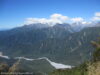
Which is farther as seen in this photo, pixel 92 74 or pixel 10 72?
pixel 10 72

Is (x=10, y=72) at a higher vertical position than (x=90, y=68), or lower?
lower

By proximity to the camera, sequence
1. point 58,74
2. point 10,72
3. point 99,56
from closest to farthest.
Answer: point 10,72
point 99,56
point 58,74

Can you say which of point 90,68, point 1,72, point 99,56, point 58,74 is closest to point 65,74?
point 58,74

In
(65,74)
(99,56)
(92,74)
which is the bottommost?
(65,74)

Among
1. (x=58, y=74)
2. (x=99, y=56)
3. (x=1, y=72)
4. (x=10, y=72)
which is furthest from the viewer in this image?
(x=58, y=74)

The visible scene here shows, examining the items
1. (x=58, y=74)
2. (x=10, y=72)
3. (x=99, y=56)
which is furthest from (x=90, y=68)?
(x=58, y=74)

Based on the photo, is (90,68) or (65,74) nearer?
(90,68)

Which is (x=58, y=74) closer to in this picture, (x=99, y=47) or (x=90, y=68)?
(x=99, y=47)

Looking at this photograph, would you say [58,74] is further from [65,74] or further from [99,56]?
[99,56]

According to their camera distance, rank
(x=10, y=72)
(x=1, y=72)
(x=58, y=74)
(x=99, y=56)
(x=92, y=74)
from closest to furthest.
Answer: (x=92, y=74) → (x=10, y=72) → (x=1, y=72) → (x=99, y=56) → (x=58, y=74)
